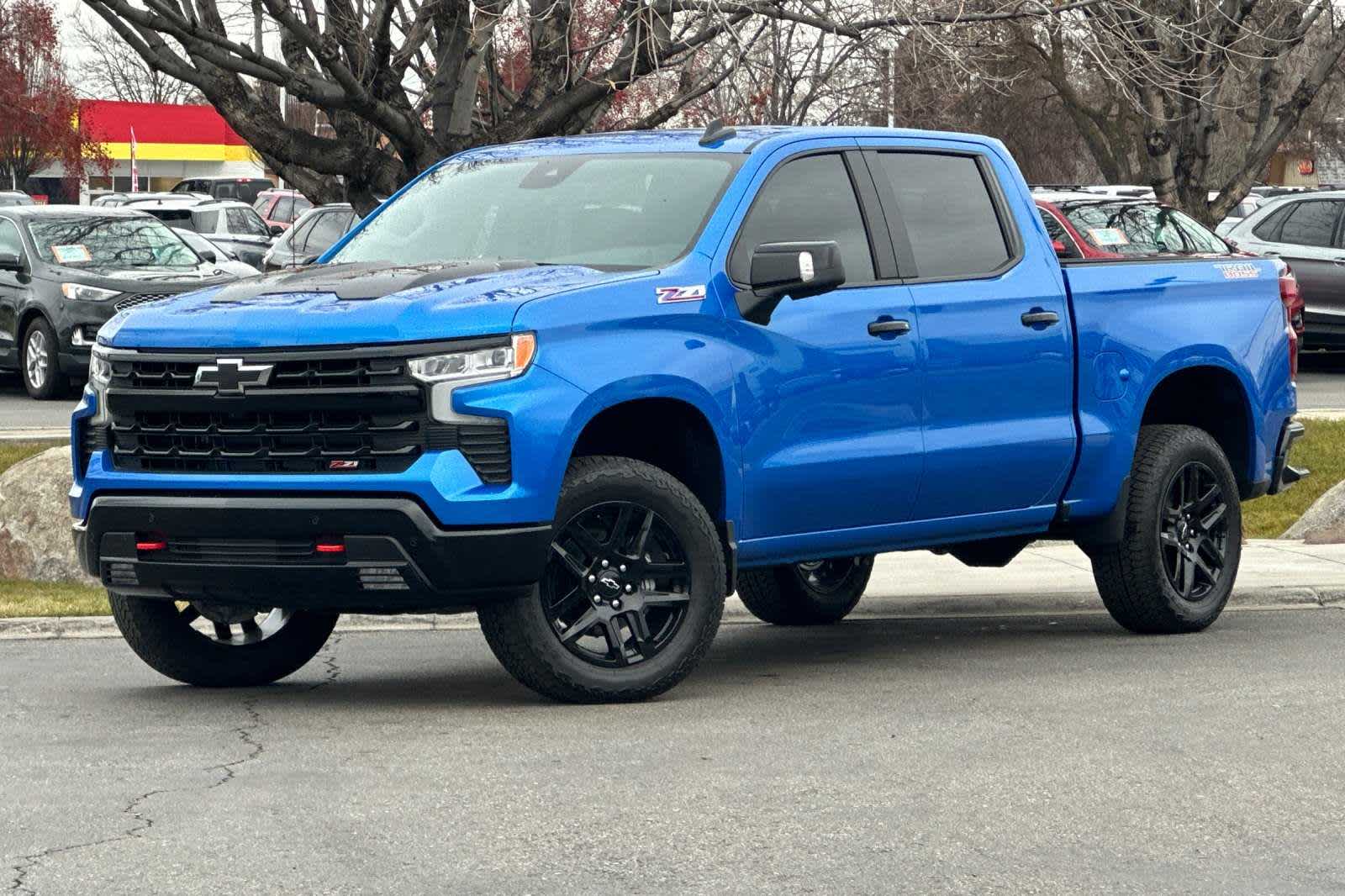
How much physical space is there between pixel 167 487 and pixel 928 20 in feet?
28.2

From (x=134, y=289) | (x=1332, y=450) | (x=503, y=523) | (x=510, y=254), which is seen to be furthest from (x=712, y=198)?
(x=134, y=289)

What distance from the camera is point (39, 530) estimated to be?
12.0 meters

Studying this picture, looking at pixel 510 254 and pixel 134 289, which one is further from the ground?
pixel 510 254

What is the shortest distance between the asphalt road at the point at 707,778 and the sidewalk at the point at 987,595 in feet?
3.12

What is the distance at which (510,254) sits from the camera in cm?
822

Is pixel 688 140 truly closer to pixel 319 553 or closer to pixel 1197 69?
pixel 319 553

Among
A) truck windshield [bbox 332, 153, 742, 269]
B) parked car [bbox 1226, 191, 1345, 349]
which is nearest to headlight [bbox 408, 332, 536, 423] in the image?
truck windshield [bbox 332, 153, 742, 269]

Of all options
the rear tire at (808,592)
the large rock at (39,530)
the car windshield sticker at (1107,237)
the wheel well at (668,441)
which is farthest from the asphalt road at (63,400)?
the wheel well at (668,441)

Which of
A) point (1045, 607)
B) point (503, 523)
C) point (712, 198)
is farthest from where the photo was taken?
point (1045, 607)

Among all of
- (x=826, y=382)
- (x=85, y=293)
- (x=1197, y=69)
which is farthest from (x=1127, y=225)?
(x=85, y=293)

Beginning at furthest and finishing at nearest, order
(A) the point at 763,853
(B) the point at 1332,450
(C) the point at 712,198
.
Answer: (B) the point at 1332,450 < (C) the point at 712,198 < (A) the point at 763,853

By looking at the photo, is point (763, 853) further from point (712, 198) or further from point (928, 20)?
point (928, 20)

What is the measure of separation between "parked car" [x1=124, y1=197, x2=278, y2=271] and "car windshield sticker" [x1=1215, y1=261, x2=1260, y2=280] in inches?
1043

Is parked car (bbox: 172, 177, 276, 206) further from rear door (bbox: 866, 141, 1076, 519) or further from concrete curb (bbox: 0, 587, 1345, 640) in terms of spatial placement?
rear door (bbox: 866, 141, 1076, 519)
